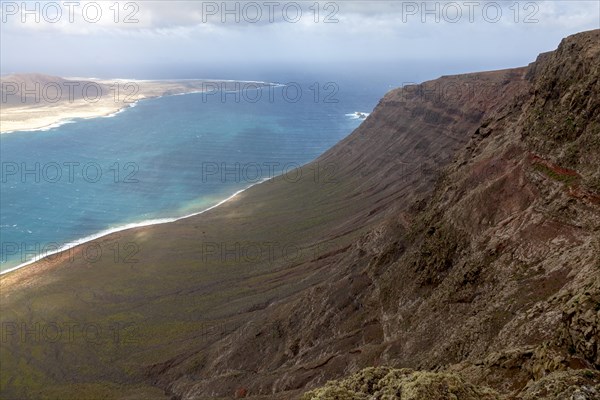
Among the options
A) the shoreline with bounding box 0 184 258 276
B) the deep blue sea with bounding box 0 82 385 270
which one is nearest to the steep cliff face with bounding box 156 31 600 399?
the shoreline with bounding box 0 184 258 276

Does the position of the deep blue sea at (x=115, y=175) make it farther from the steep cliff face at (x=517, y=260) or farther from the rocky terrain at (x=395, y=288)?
the steep cliff face at (x=517, y=260)

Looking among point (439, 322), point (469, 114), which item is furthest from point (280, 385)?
point (469, 114)

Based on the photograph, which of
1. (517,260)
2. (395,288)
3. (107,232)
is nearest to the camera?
(517,260)

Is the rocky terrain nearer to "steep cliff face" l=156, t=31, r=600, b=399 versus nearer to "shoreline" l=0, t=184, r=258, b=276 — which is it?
"steep cliff face" l=156, t=31, r=600, b=399

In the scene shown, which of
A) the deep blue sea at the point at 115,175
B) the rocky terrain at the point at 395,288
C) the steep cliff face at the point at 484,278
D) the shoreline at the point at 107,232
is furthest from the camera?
the deep blue sea at the point at 115,175

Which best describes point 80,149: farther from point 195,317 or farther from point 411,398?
point 411,398

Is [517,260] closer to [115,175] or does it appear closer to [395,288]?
[395,288]

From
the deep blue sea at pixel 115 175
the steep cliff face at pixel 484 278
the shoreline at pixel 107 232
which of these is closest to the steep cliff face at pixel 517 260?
the steep cliff face at pixel 484 278

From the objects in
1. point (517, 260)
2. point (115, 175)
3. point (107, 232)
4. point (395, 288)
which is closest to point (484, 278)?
point (517, 260)
